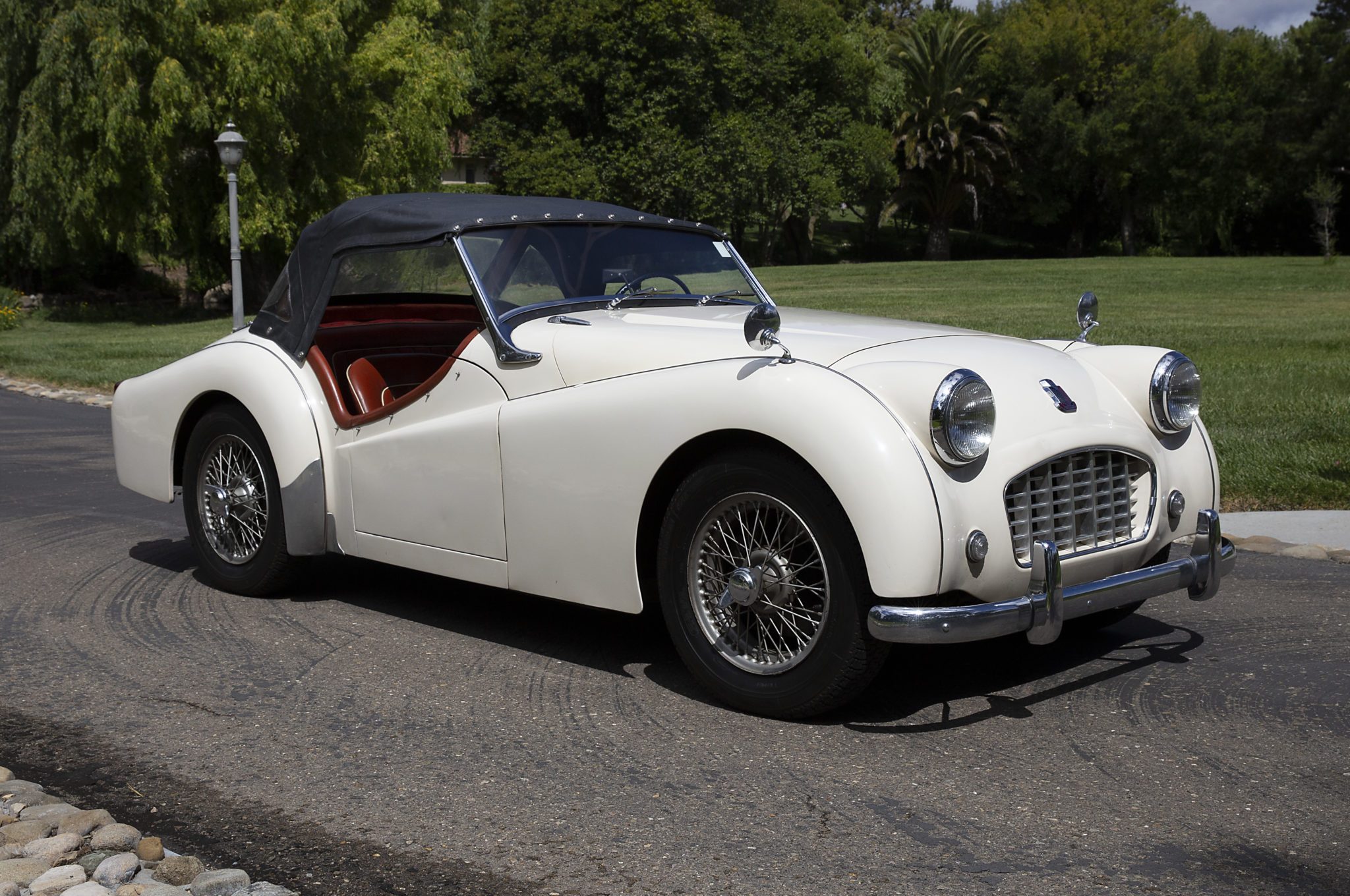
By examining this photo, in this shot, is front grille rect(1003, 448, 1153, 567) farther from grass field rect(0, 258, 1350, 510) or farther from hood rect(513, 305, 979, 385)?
grass field rect(0, 258, 1350, 510)

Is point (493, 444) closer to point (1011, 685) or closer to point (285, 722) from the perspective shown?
point (285, 722)

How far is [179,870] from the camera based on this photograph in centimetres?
298

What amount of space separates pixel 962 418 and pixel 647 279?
1.94 meters

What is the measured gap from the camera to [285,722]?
4.05 metres

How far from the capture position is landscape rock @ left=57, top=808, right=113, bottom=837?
10.6 feet

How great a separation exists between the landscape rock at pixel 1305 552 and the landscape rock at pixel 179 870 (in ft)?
17.1

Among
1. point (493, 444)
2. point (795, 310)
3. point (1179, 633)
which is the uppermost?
point (795, 310)

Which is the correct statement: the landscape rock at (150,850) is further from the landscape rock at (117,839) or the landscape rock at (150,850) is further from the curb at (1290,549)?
the curb at (1290,549)

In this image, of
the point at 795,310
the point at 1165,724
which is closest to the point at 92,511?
the point at 795,310

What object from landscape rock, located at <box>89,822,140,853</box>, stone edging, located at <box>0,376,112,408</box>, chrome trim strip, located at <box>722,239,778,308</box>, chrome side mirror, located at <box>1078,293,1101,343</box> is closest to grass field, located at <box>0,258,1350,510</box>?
stone edging, located at <box>0,376,112,408</box>

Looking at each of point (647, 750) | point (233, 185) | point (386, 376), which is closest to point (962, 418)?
point (647, 750)

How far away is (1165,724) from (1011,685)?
541mm

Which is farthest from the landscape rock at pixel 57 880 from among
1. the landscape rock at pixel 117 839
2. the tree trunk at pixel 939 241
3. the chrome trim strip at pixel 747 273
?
the tree trunk at pixel 939 241

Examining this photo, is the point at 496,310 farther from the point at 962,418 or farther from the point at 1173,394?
the point at 1173,394
